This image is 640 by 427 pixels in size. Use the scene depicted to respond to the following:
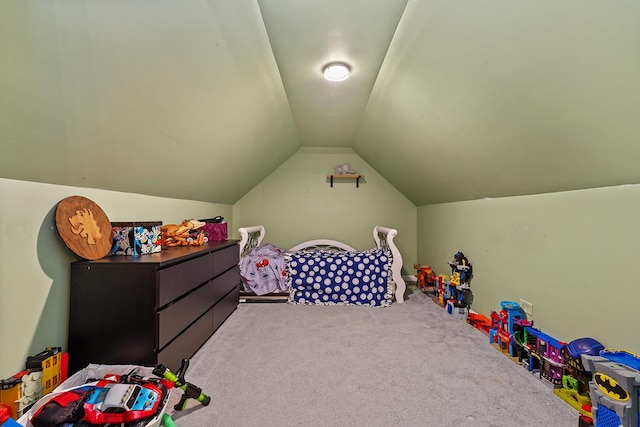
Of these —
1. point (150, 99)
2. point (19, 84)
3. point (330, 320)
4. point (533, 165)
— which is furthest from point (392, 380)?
point (19, 84)

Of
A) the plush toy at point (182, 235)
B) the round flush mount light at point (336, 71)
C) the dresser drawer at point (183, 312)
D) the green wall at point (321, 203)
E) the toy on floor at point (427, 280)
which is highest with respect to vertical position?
the round flush mount light at point (336, 71)

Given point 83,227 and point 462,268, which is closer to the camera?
point 83,227

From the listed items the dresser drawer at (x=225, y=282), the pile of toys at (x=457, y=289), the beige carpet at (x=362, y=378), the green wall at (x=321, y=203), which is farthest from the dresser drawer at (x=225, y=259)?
the pile of toys at (x=457, y=289)

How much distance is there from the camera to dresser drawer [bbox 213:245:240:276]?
8.25 feet

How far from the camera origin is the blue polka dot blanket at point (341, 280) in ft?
10.6

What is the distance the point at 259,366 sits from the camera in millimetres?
1919

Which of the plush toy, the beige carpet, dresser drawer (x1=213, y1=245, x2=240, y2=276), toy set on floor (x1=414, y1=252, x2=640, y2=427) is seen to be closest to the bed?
dresser drawer (x1=213, y1=245, x2=240, y2=276)

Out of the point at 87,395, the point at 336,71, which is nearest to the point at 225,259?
the point at 87,395

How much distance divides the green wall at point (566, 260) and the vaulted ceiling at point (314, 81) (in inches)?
5.1

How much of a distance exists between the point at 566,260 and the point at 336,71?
6.46 feet

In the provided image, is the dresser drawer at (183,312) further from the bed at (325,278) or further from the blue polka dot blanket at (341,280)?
the blue polka dot blanket at (341,280)

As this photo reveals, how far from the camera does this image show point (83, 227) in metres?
1.65

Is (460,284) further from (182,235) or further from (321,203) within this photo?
(182,235)

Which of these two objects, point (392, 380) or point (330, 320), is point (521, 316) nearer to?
point (392, 380)
